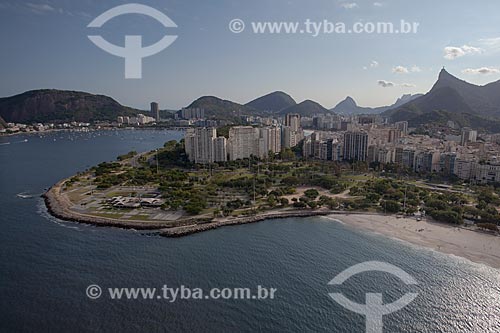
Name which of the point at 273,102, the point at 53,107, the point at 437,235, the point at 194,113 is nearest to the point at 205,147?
the point at 437,235

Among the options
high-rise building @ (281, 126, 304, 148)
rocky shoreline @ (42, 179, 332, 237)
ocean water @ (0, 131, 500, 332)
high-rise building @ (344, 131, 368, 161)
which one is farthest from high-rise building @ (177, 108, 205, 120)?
ocean water @ (0, 131, 500, 332)

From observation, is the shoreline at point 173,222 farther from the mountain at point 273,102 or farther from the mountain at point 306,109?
the mountain at point 273,102

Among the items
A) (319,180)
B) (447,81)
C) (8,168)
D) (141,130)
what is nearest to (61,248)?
(319,180)

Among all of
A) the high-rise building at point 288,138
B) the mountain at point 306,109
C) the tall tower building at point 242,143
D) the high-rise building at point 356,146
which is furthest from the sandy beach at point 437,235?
the mountain at point 306,109

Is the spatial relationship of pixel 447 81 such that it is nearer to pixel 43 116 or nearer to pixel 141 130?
pixel 141 130

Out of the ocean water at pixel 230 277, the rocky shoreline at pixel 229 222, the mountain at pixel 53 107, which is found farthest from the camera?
the mountain at pixel 53 107

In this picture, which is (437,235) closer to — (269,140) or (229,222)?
(229,222)
